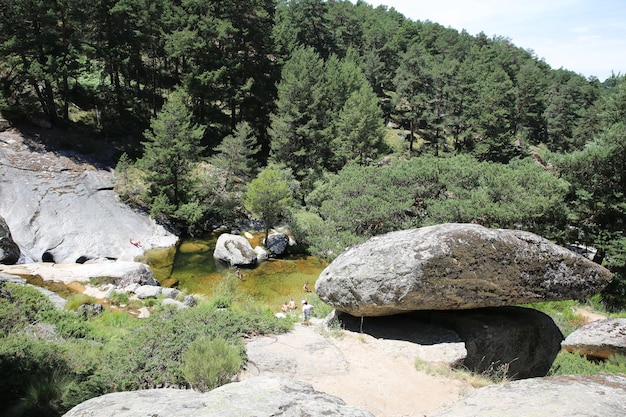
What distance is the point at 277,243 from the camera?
27188 mm

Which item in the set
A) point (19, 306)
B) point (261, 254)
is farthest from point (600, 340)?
point (261, 254)

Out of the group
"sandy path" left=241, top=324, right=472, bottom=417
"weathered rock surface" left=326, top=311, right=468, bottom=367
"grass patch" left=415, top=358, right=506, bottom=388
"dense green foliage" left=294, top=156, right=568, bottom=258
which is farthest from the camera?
"dense green foliage" left=294, top=156, right=568, bottom=258

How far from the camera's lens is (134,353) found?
26.3ft

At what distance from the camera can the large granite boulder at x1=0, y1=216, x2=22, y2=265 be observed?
2009 cm

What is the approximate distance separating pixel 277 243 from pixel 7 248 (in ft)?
50.5

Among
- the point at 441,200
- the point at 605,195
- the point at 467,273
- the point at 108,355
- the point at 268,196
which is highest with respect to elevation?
the point at 605,195

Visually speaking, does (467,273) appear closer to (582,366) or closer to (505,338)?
(505,338)

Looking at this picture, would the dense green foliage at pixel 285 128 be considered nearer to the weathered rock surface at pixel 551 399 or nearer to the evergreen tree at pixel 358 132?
the evergreen tree at pixel 358 132

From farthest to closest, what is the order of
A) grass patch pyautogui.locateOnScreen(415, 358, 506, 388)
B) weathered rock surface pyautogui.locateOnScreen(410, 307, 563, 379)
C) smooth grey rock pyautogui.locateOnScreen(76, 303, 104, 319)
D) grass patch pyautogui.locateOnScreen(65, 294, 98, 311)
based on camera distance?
1. grass patch pyautogui.locateOnScreen(65, 294, 98, 311)
2. smooth grey rock pyautogui.locateOnScreen(76, 303, 104, 319)
3. weathered rock surface pyautogui.locateOnScreen(410, 307, 563, 379)
4. grass patch pyautogui.locateOnScreen(415, 358, 506, 388)

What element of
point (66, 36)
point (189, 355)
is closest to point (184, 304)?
point (189, 355)

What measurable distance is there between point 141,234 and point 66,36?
18062 millimetres

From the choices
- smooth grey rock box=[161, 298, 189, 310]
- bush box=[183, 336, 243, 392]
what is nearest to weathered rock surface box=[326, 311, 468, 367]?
bush box=[183, 336, 243, 392]

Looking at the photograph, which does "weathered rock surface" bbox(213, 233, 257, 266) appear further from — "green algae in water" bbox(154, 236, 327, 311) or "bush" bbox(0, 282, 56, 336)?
"bush" bbox(0, 282, 56, 336)

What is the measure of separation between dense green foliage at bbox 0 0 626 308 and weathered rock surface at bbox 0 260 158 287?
25.1 ft
